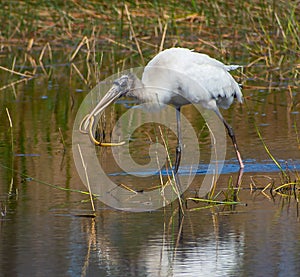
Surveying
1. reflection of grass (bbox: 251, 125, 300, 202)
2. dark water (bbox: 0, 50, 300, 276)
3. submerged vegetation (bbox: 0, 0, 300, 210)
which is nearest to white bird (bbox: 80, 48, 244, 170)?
dark water (bbox: 0, 50, 300, 276)

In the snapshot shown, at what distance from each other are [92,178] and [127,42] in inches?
275

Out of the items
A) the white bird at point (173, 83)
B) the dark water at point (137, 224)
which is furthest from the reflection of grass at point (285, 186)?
the white bird at point (173, 83)

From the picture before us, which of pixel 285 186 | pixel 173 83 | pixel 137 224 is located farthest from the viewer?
pixel 173 83

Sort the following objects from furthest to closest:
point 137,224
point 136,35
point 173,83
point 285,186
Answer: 1. point 136,35
2. point 173,83
3. point 285,186
4. point 137,224

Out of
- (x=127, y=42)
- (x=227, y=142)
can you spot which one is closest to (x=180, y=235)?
(x=227, y=142)

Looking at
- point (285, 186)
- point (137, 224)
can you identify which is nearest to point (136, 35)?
point (285, 186)

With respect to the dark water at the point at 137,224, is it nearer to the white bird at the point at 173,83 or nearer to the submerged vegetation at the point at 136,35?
the white bird at the point at 173,83

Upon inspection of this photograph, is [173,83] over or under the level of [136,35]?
under

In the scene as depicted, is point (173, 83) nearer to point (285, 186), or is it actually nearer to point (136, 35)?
point (285, 186)

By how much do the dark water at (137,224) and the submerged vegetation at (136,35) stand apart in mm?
3064

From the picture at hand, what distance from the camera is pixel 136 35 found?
14688 millimetres

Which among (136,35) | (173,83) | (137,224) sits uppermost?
(136,35)

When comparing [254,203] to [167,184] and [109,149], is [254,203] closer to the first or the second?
[167,184]

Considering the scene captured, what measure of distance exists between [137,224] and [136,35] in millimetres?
8725
